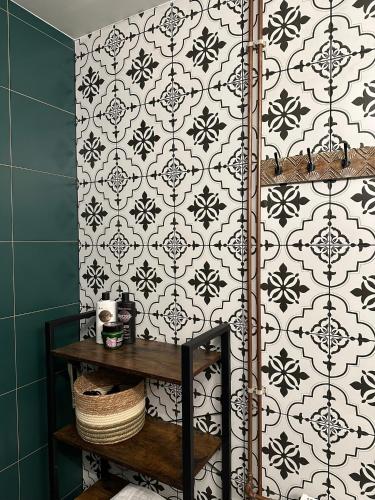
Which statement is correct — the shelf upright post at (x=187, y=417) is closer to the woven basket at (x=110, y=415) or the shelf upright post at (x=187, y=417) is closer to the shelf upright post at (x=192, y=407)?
the shelf upright post at (x=192, y=407)

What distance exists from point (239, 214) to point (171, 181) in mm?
315

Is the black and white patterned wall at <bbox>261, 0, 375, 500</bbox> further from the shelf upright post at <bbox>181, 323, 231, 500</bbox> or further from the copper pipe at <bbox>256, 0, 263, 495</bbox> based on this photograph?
the shelf upright post at <bbox>181, 323, 231, 500</bbox>

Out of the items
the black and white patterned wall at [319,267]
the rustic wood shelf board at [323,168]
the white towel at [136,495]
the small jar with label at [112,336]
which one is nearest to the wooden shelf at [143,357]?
the small jar with label at [112,336]

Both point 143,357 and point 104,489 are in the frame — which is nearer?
point 143,357

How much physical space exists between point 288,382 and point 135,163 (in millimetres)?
1000

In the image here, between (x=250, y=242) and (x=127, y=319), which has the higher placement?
(x=250, y=242)

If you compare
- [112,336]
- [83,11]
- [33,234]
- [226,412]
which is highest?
[83,11]

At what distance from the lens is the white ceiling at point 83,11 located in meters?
1.34

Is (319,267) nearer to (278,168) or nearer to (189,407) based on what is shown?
(278,168)

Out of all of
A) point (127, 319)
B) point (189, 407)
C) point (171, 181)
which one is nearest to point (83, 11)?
point (171, 181)

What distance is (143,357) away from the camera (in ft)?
4.08

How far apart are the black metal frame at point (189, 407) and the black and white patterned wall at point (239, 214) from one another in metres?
0.04

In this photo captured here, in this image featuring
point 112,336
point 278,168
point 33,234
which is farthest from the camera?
point 33,234

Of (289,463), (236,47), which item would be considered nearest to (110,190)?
(236,47)
